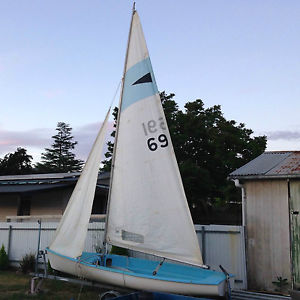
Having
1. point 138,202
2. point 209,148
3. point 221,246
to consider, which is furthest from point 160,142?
point 209,148

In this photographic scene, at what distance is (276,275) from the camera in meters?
10.3

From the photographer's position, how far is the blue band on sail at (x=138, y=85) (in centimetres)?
918

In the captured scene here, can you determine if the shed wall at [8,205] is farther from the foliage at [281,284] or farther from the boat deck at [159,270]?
the foliage at [281,284]

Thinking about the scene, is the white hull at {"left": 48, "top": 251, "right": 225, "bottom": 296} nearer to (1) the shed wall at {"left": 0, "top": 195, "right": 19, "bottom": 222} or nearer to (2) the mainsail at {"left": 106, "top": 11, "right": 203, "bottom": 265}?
(2) the mainsail at {"left": 106, "top": 11, "right": 203, "bottom": 265}

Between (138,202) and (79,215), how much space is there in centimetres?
151

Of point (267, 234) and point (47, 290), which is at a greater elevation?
point (267, 234)

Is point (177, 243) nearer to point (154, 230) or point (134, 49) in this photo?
point (154, 230)

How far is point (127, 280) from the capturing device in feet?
26.1

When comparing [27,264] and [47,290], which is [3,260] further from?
[47,290]

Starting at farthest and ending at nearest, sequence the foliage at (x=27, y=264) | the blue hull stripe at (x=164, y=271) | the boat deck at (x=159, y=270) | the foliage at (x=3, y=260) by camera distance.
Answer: the foliage at (x=3, y=260) → the foliage at (x=27, y=264) → the boat deck at (x=159, y=270) → the blue hull stripe at (x=164, y=271)

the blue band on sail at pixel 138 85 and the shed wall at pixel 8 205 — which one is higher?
the blue band on sail at pixel 138 85

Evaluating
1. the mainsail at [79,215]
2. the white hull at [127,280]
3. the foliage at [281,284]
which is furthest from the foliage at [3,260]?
the foliage at [281,284]

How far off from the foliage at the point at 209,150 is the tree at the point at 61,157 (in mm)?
32689

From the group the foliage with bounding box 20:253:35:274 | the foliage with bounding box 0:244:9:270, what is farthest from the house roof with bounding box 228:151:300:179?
the foliage with bounding box 0:244:9:270
